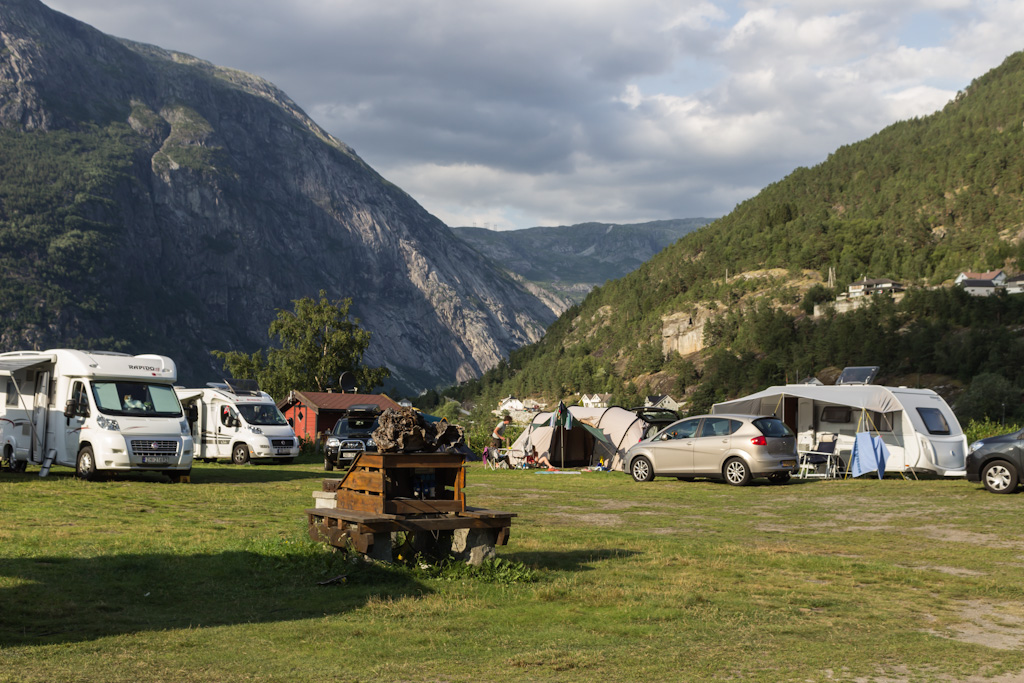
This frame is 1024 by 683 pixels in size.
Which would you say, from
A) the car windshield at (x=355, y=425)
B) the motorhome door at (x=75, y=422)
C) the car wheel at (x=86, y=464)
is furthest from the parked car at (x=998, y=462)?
the motorhome door at (x=75, y=422)

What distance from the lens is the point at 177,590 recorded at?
322 inches

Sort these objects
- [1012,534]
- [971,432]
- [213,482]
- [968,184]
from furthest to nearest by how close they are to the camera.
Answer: [968,184] < [971,432] < [213,482] < [1012,534]

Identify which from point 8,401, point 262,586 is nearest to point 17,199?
point 8,401

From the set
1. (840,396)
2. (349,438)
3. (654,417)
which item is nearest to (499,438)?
(654,417)

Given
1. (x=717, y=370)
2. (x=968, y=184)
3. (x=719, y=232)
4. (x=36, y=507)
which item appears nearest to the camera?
(x=36, y=507)

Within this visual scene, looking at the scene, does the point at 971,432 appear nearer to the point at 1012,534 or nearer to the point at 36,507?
the point at 1012,534

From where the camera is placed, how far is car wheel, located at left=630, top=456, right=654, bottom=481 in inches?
922

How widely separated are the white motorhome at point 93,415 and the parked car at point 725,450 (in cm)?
1149

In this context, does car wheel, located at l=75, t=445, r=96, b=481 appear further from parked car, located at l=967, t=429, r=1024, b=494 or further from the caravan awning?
parked car, located at l=967, t=429, r=1024, b=494

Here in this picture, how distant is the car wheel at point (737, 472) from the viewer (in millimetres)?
21375

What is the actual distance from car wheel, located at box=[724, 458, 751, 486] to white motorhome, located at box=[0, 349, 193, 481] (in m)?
12.5

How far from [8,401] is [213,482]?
555cm

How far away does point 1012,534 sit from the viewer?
12594 millimetres

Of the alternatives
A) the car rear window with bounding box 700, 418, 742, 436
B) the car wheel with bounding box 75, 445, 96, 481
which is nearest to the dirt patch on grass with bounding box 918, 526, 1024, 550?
the car rear window with bounding box 700, 418, 742, 436
